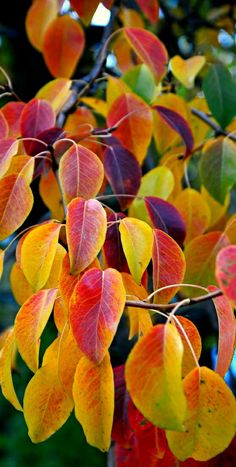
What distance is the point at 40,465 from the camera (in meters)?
2.32

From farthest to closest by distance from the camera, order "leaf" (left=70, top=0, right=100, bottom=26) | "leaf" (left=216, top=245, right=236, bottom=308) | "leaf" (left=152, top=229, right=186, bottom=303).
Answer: "leaf" (left=70, top=0, right=100, bottom=26), "leaf" (left=152, top=229, right=186, bottom=303), "leaf" (left=216, top=245, right=236, bottom=308)

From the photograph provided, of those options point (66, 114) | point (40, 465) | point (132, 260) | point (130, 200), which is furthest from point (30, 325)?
point (40, 465)

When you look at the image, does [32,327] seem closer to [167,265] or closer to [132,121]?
[167,265]

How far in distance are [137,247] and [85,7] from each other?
0.47m

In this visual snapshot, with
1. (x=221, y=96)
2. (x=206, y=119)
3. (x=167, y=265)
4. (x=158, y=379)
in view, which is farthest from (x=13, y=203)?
(x=206, y=119)

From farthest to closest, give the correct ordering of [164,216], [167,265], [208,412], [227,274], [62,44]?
[62,44] < [164,216] < [167,265] < [208,412] < [227,274]

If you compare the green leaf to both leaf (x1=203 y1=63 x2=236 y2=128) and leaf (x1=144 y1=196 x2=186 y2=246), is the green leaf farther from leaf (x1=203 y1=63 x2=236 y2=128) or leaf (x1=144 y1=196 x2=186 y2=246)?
leaf (x1=144 y1=196 x2=186 y2=246)

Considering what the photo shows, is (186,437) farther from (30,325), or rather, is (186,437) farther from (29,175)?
(29,175)

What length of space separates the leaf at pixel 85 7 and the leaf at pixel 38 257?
43 cm

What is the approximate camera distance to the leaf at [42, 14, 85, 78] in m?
1.25

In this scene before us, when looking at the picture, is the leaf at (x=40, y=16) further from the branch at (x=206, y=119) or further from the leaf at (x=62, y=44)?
the branch at (x=206, y=119)

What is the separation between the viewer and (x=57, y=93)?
1.04m

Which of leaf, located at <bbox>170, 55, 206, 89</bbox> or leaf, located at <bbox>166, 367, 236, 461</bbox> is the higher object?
leaf, located at <bbox>170, 55, 206, 89</bbox>

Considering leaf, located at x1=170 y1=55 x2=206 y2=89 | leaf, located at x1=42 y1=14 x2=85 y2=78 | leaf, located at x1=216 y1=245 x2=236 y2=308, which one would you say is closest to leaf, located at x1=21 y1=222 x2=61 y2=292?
leaf, located at x1=216 y1=245 x2=236 y2=308
